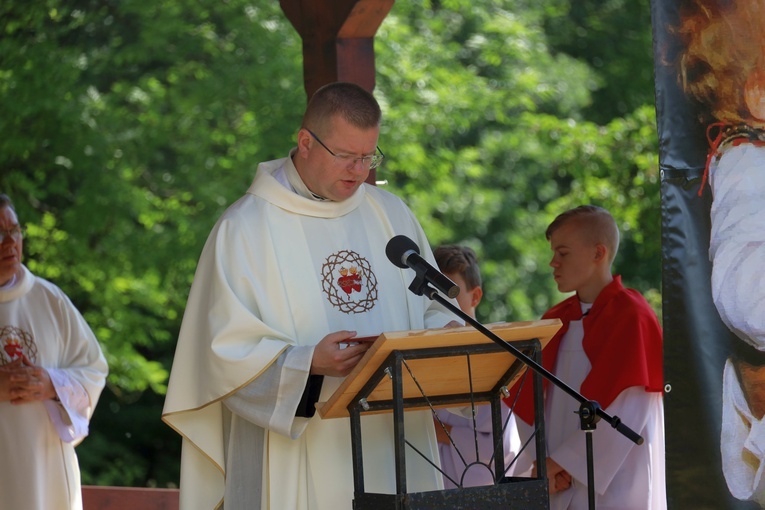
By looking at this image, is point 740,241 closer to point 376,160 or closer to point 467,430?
point 376,160

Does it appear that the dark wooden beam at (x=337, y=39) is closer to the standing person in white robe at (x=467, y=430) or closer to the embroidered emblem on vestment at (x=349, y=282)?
the standing person in white robe at (x=467, y=430)

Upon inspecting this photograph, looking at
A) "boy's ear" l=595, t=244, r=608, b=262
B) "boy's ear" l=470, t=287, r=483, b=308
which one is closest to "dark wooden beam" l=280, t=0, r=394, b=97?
"boy's ear" l=470, t=287, r=483, b=308

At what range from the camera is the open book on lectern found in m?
3.53

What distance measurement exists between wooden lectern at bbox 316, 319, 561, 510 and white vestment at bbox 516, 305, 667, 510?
1722 millimetres

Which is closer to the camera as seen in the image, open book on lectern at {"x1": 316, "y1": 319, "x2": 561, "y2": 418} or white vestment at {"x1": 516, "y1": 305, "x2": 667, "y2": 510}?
open book on lectern at {"x1": 316, "y1": 319, "x2": 561, "y2": 418}

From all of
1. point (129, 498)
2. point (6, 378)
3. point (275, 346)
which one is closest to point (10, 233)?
point (6, 378)

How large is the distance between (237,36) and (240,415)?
8.62 meters

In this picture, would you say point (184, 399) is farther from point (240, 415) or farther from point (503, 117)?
point (503, 117)

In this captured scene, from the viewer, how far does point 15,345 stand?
7.10 m

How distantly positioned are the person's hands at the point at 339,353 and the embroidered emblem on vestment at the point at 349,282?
1.96 ft

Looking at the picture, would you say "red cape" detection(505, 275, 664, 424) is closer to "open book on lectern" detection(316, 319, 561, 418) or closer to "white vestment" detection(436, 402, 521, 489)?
"white vestment" detection(436, 402, 521, 489)

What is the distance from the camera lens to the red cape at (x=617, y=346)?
556 cm

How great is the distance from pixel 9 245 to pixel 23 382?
81 cm

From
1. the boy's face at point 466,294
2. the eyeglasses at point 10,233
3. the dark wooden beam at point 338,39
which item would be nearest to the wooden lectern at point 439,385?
the boy's face at point 466,294
